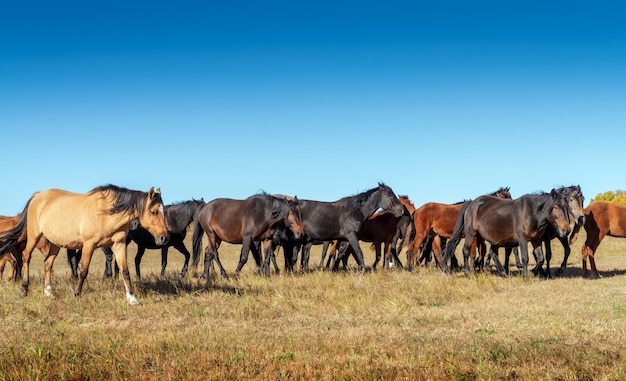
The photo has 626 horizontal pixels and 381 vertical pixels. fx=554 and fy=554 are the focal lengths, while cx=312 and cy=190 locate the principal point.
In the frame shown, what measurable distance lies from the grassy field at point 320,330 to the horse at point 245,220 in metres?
2.39

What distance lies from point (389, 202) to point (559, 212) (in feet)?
14.1

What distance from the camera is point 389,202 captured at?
50.0 ft

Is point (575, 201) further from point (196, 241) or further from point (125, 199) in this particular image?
point (196, 241)

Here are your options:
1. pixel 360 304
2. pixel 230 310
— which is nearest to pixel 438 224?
pixel 360 304

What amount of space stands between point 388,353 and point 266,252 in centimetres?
1004

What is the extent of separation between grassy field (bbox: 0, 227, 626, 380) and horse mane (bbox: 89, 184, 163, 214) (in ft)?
5.23

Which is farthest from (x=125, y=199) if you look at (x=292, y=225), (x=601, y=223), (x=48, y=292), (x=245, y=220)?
(x=601, y=223)

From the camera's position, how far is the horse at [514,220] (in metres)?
13.1

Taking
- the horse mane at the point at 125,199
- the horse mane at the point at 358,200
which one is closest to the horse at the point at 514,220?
the horse mane at the point at 358,200

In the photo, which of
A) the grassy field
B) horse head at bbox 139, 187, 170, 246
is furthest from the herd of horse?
the grassy field

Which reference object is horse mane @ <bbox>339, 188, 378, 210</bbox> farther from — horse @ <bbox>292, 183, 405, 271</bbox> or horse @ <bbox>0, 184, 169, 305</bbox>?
horse @ <bbox>0, 184, 169, 305</bbox>

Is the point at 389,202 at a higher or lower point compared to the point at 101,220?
higher

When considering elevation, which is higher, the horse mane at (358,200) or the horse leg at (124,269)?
the horse mane at (358,200)

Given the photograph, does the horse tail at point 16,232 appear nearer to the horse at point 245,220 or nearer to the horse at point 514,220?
the horse at point 245,220
